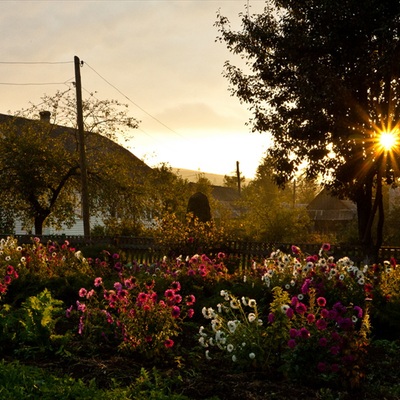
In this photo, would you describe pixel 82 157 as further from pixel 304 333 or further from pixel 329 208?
pixel 329 208

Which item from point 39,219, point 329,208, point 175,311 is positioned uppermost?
point 329,208

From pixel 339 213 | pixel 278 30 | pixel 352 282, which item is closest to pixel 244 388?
pixel 352 282

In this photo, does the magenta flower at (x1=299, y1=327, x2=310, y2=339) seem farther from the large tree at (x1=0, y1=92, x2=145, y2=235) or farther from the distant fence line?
the large tree at (x1=0, y1=92, x2=145, y2=235)

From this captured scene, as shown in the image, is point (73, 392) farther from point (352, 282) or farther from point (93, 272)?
point (93, 272)

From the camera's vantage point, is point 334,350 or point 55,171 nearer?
point 334,350

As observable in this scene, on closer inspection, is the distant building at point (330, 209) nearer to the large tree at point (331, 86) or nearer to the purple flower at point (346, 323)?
the large tree at point (331, 86)

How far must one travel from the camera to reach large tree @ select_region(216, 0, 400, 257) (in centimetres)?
1406

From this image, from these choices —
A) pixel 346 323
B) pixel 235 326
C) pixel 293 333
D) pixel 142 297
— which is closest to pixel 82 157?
pixel 142 297

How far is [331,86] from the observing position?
45.3 ft

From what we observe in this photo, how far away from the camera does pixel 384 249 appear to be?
1559cm

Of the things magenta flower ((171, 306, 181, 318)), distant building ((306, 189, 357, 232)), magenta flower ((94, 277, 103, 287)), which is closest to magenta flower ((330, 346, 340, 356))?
magenta flower ((171, 306, 181, 318))

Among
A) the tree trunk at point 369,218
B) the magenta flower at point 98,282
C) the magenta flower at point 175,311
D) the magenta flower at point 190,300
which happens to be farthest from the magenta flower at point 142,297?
the tree trunk at point 369,218

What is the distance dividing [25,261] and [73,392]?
6618 millimetres

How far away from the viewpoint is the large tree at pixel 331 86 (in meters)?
14.1
